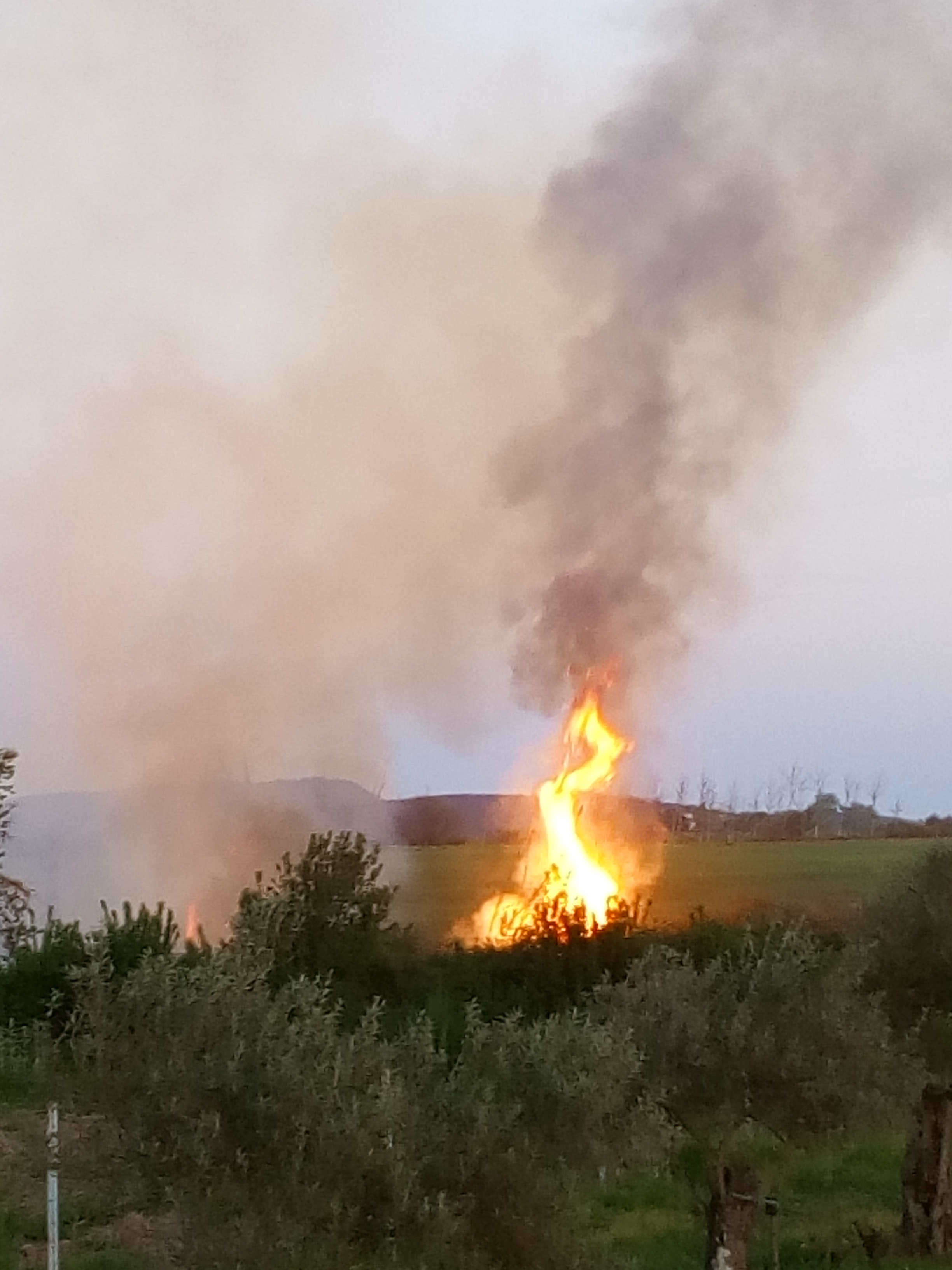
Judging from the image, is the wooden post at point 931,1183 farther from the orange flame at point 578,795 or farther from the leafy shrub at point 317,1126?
the orange flame at point 578,795

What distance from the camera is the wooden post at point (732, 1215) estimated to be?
9.91m

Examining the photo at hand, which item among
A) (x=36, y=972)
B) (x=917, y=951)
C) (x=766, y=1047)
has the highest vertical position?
(x=917, y=951)

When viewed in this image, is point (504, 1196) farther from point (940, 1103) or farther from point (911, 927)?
point (940, 1103)

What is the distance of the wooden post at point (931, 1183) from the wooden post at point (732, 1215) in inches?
123

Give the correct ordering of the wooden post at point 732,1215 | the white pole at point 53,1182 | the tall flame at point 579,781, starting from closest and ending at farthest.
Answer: the white pole at point 53,1182 → the wooden post at point 732,1215 → the tall flame at point 579,781

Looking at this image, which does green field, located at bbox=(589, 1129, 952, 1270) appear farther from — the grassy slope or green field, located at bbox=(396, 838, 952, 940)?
the grassy slope

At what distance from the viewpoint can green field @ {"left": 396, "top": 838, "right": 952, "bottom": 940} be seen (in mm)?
18469

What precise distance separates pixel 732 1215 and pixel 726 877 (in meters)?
30.9

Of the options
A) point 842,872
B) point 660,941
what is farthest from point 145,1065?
point 842,872

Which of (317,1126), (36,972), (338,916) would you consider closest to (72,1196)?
(338,916)

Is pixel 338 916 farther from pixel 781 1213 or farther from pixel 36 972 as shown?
pixel 36 972

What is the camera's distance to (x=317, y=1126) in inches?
231

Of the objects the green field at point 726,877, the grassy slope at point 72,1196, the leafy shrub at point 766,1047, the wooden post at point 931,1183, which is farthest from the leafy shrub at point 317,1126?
the wooden post at point 931,1183

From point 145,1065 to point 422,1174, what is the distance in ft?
4.52
